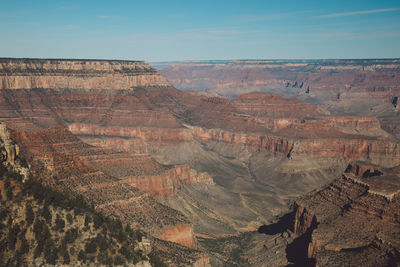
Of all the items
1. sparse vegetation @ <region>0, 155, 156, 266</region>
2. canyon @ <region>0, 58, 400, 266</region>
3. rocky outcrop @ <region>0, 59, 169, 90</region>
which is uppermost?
rocky outcrop @ <region>0, 59, 169, 90</region>

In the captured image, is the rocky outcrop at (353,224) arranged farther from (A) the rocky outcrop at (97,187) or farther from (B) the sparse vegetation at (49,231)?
(B) the sparse vegetation at (49,231)

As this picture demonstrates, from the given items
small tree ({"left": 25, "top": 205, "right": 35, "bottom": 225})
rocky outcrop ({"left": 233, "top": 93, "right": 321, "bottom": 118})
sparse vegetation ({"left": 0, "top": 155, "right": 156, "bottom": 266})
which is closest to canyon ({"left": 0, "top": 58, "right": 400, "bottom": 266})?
rocky outcrop ({"left": 233, "top": 93, "right": 321, "bottom": 118})

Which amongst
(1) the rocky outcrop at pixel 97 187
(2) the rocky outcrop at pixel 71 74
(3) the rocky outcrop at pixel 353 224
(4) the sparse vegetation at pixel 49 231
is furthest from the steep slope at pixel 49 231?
(2) the rocky outcrop at pixel 71 74

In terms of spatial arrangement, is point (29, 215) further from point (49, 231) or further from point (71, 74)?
point (71, 74)

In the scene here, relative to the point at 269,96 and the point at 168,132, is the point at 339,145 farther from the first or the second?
the point at 269,96

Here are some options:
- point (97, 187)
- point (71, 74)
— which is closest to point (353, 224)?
point (97, 187)

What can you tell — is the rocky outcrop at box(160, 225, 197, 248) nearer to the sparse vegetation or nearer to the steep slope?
the steep slope

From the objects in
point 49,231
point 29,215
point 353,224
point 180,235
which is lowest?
point 180,235

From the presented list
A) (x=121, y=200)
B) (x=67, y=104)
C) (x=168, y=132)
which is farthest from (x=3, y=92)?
(x=121, y=200)

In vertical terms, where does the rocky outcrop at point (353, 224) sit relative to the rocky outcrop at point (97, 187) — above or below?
below
